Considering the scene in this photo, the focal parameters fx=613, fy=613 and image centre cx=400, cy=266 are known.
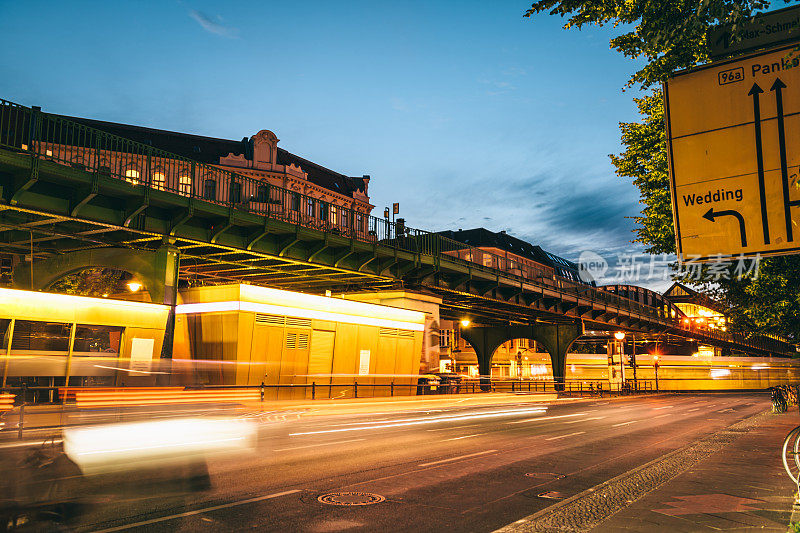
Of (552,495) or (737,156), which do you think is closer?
(737,156)

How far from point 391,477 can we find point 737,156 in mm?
7578

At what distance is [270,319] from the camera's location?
2781 cm

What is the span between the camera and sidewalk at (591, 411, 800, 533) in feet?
23.7

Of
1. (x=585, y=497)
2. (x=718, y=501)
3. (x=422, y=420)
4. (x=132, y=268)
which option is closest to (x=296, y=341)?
(x=132, y=268)

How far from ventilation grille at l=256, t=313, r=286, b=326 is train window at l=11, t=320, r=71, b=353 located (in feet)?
24.8

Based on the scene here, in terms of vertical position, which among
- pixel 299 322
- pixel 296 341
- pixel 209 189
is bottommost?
pixel 296 341

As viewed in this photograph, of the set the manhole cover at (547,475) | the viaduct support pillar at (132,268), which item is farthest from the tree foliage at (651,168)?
the viaduct support pillar at (132,268)

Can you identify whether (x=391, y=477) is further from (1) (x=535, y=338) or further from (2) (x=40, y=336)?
(1) (x=535, y=338)

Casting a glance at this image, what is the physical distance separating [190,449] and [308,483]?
5201 mm

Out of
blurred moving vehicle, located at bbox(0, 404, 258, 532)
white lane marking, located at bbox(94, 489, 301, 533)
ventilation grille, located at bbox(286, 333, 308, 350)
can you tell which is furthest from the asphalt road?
ventilation grille, located at bbox(286, 333, 308, 350)

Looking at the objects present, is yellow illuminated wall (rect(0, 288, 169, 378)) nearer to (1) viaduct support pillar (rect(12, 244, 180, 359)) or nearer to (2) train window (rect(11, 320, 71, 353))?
(2) train window (rect(11, 320, 71, 353))

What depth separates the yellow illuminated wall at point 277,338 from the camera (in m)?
27.0

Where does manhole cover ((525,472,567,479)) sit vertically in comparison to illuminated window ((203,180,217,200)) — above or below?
below

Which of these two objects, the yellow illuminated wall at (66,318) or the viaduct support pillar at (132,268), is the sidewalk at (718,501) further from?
the viaduct support pillar at (132,268)
